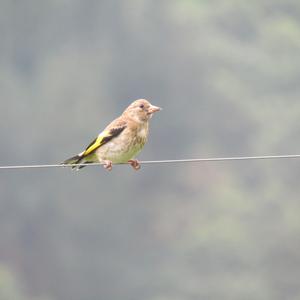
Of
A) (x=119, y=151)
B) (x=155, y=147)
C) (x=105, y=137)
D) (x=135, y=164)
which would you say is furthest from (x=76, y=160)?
(x=155, y=147)

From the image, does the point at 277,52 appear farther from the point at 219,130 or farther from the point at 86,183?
the point at 86,183

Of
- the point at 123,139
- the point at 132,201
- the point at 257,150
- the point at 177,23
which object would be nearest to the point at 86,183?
the point at 132,201

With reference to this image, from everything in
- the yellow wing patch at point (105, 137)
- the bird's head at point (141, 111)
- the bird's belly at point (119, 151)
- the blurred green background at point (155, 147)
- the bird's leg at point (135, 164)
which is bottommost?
the bird's leg at point (135, 164)

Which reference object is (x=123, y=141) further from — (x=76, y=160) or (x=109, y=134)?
(x=76, y=160)

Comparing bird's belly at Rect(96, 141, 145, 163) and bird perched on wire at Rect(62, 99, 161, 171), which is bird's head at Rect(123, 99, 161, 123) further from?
bird's belly at Rect(96, 141, 145, 163)

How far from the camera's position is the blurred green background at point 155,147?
59.3m

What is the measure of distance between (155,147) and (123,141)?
185 ft

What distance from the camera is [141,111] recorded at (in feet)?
46.6

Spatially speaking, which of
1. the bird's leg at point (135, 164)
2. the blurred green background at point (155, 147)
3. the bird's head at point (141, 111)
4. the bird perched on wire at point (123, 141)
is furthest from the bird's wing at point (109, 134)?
the blurred green background at point (155, 147)

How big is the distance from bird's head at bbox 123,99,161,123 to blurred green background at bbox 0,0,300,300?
130ft

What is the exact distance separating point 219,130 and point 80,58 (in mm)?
14551

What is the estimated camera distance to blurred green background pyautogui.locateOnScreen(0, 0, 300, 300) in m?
59.3

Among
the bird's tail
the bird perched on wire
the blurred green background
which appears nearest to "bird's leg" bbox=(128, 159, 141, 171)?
the bird perched on wire

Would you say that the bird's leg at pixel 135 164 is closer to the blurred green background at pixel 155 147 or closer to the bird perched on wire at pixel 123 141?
the bird perched on wire at pixel 123 141
